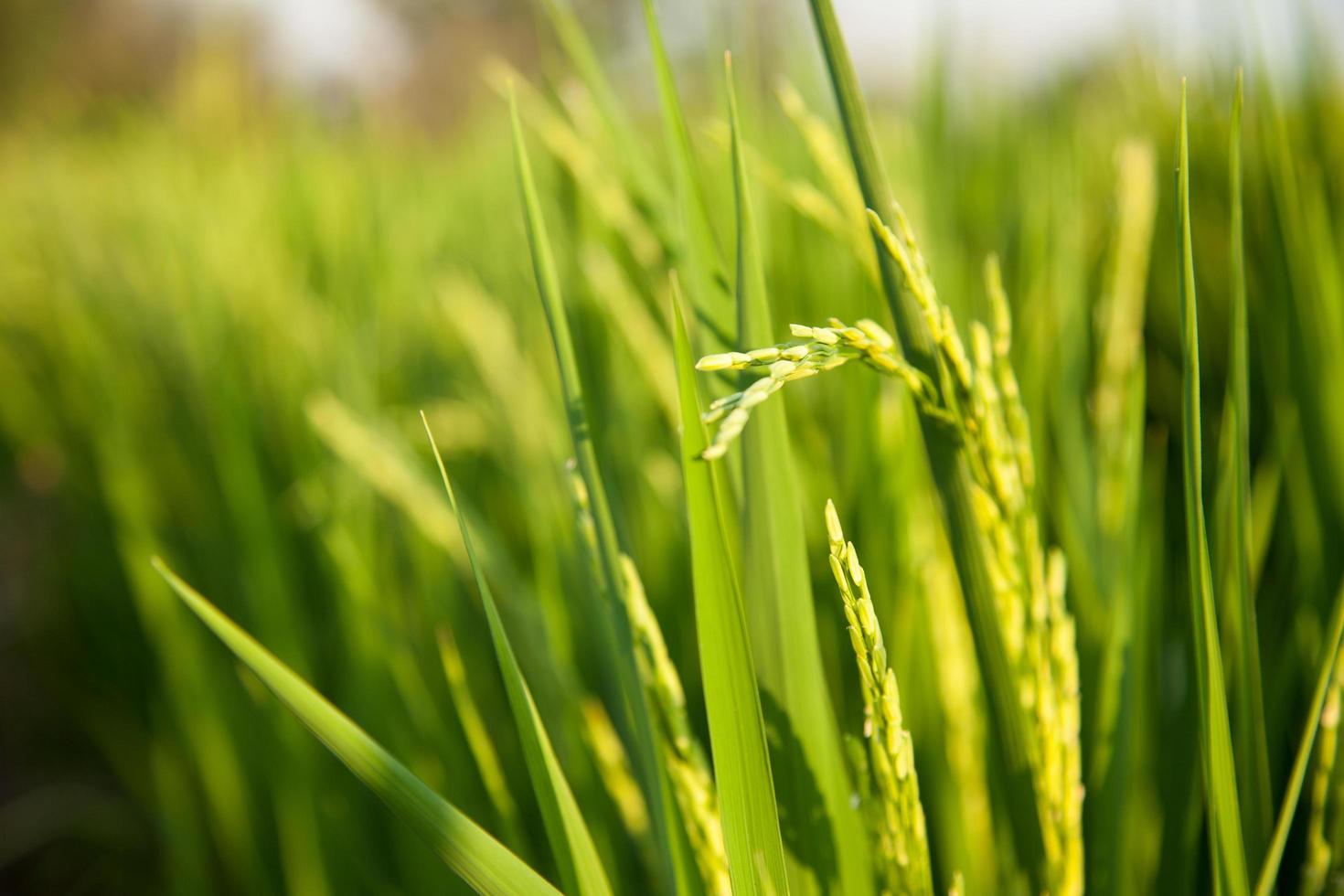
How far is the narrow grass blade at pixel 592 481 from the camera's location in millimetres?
297

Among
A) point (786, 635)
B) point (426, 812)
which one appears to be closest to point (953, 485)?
point (786, 635)

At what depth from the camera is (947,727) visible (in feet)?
1.42

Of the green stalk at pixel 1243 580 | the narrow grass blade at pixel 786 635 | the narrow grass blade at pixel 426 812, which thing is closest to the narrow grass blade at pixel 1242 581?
the green stalk at pixel 1243 580

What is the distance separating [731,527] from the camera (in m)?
0.32

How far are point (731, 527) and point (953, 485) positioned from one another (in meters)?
0.08

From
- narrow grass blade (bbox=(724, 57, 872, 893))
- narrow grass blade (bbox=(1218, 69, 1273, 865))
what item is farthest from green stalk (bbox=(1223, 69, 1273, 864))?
narrow grass blade (bbox=(724, 57, 872, 893))

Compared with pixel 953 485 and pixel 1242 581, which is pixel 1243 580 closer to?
pixel 1242 581

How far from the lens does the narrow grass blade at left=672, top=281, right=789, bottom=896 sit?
24cm

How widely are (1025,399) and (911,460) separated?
130 millimetres

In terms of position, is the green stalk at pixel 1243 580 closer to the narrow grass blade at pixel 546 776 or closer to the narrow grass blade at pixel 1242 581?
the narrow grass blade at pixel 1242 581

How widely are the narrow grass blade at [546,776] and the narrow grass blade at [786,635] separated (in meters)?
0.07

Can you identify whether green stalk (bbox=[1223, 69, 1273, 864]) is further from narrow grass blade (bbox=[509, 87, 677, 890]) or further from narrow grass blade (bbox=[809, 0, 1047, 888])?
narrow grass blade (bbox=[509, 87, 677, 890])

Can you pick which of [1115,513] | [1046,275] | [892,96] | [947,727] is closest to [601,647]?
[947,727]

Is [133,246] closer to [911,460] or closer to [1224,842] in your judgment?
[911,460]
